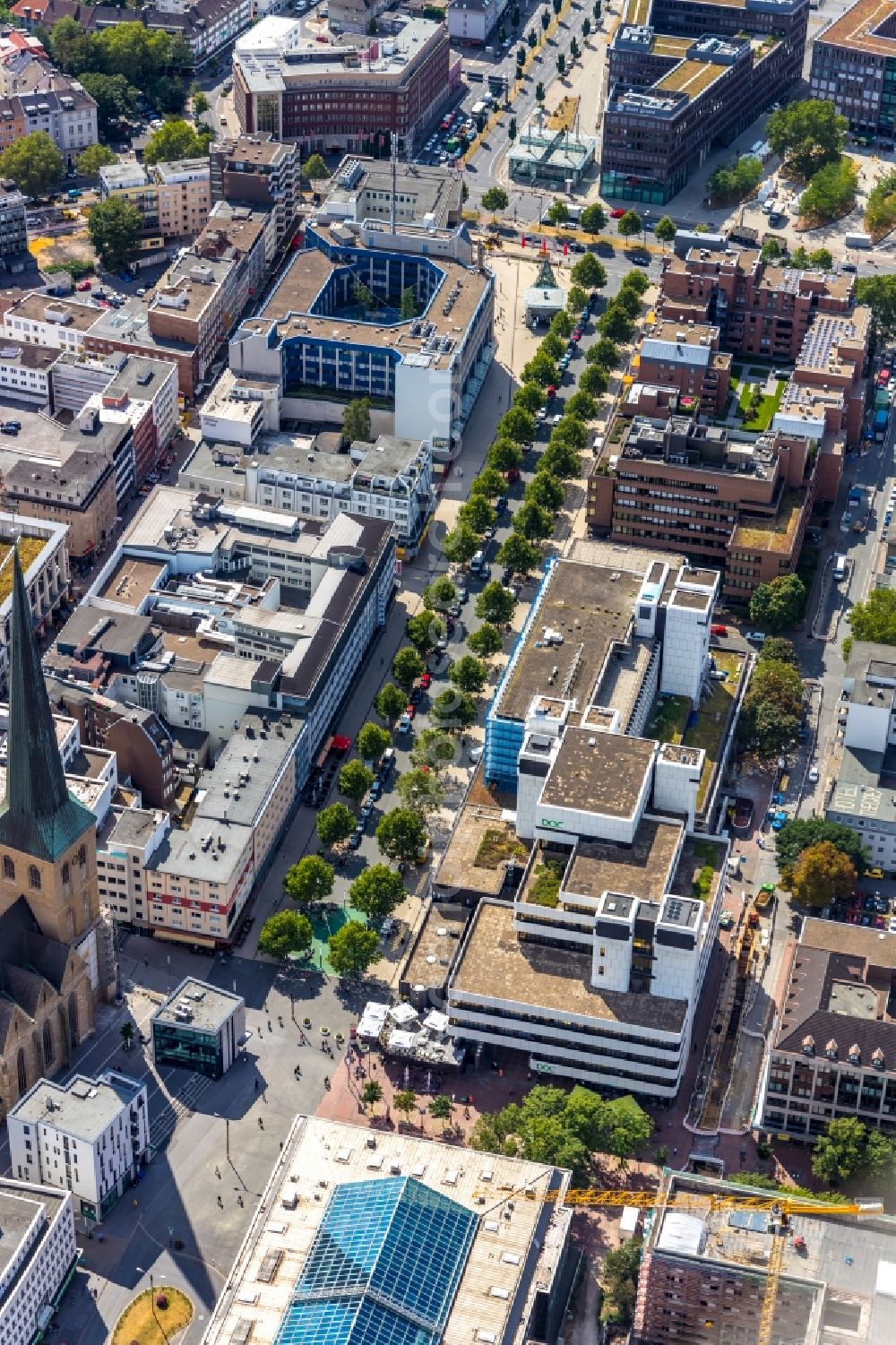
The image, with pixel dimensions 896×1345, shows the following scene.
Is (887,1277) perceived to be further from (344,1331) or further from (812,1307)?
(344,1331)

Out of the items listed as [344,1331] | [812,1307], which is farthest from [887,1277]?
[344,1331]
